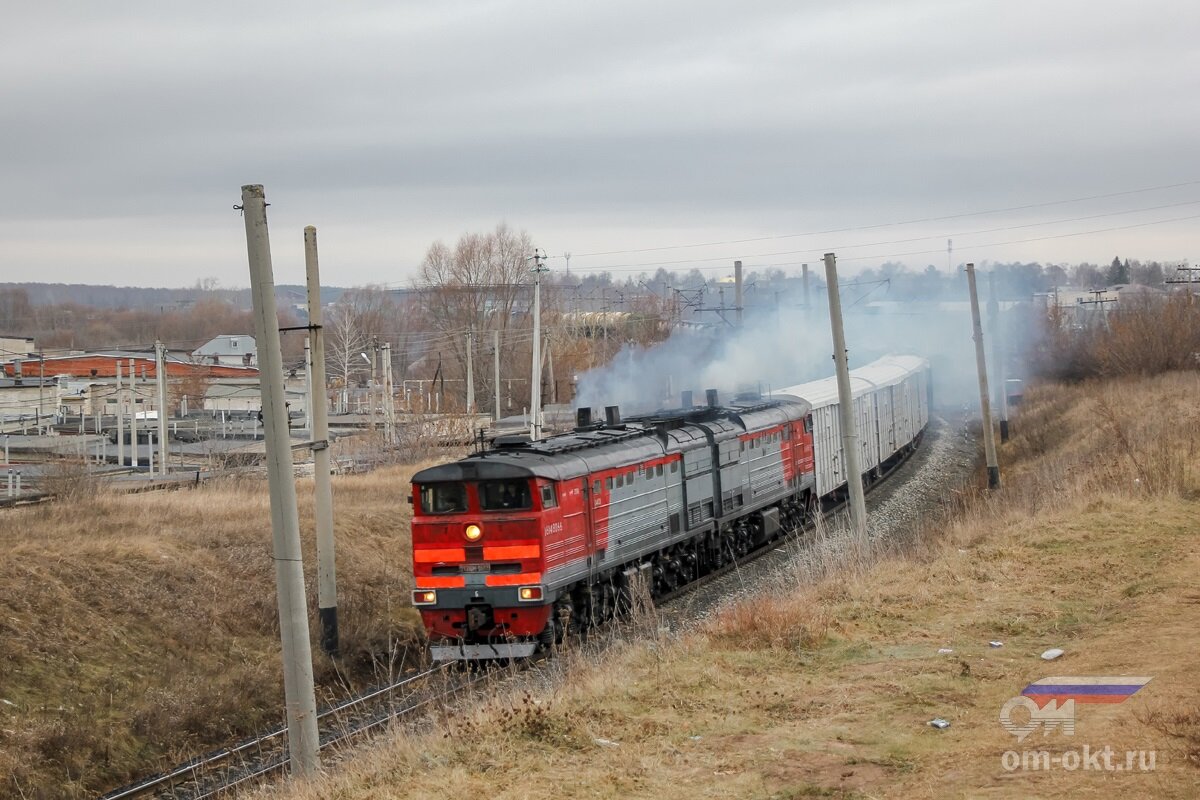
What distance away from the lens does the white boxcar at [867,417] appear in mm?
33094

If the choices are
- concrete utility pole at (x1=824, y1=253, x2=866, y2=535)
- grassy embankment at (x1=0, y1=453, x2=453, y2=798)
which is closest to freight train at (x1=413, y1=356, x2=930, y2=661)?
grassy embankment at (x1=0, y1=453, x2=453, y2=798)

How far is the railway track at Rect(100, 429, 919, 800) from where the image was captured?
1373 centimetres

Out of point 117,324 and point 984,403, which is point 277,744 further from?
point 117,324

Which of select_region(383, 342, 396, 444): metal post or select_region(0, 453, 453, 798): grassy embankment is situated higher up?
select_region(383, 342, 396, 444): metal post

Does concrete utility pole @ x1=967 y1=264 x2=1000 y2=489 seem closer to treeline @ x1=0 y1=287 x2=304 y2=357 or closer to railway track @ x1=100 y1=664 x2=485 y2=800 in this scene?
railway track @ x1=100 y1=664 x2=485 y2=800

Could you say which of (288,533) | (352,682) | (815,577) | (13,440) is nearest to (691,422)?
(815,577)

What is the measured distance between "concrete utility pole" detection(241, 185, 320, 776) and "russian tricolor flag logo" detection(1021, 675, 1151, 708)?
6.85 meters

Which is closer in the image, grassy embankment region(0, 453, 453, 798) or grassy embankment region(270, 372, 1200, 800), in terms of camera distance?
grassy embankment region(270, 372, 1200, 800)

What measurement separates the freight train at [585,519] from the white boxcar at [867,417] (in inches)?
153

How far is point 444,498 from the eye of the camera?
17.5 metres

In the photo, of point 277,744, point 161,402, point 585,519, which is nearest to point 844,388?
point 585,519

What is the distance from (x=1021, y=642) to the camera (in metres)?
12.9

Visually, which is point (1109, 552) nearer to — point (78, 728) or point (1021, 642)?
point (1021, 642)

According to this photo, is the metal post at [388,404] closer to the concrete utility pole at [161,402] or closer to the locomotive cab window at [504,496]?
the concrete utility pole at [161,402]
